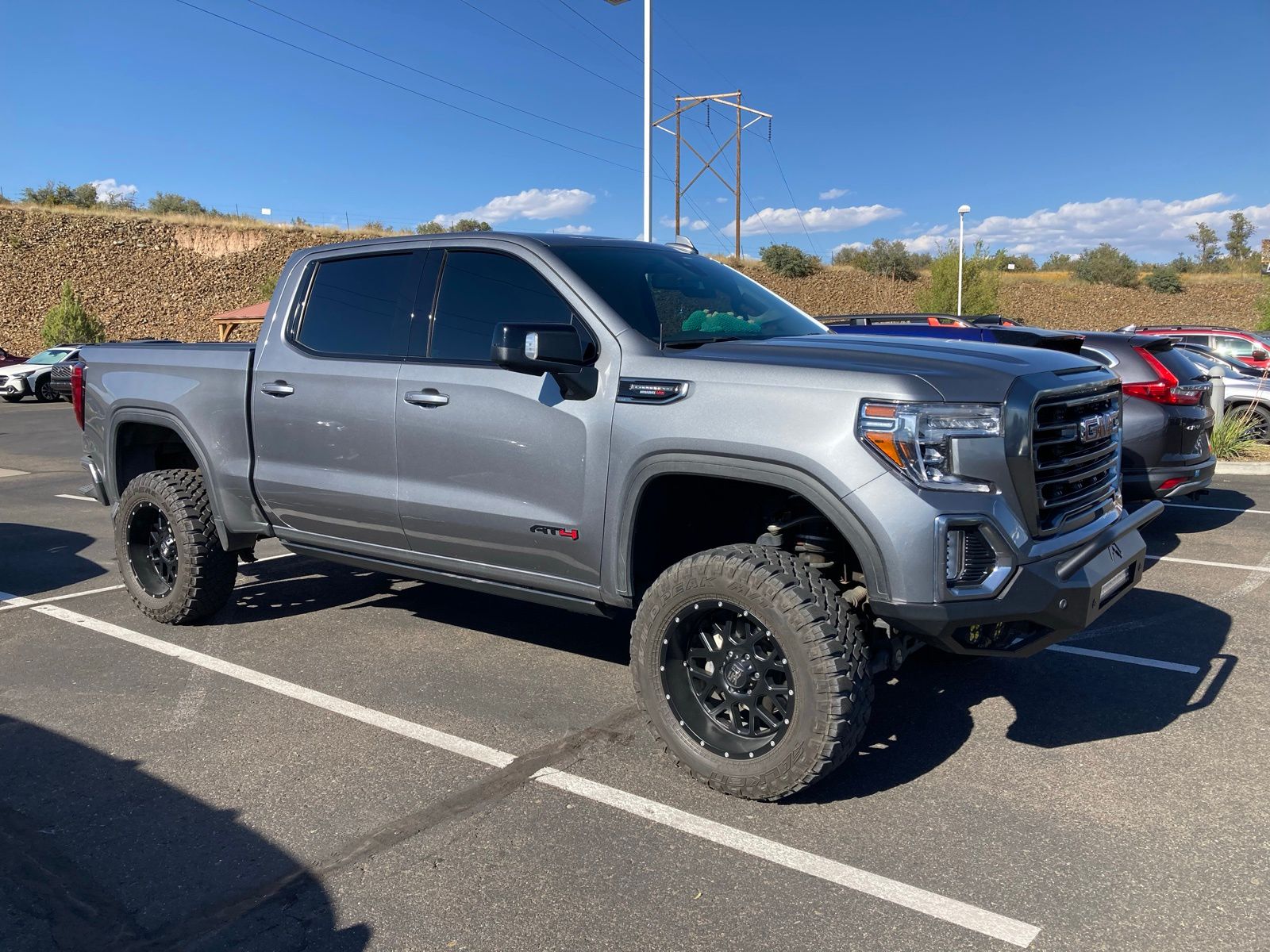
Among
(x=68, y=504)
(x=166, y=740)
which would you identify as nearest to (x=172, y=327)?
(x=68, y=504)

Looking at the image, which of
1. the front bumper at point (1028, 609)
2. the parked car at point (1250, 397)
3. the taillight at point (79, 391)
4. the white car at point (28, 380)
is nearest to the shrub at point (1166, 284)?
the parked car at point (1250, 397)

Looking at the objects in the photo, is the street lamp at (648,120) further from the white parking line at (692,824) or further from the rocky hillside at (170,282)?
the rocky hillside at (170,282)

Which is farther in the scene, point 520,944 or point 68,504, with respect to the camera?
point 68,504

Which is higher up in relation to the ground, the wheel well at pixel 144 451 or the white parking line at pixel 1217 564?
the wheel well at pixel 144 451

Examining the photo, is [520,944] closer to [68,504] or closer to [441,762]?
[441,762]

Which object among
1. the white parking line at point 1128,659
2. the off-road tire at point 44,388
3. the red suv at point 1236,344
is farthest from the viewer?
the off-road tire at point 44,388

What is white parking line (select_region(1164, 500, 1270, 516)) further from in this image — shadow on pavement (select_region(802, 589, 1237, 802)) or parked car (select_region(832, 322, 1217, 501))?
shadow on pavement (select_region(802, 589, 1237, 802))

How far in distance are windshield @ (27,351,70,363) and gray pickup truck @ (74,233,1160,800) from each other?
26.9m

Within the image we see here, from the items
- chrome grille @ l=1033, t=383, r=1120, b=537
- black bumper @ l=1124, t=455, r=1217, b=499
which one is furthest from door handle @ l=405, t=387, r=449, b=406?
black bumper @ l=1124, t=455, r=1217, b=499

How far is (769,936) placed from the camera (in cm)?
283

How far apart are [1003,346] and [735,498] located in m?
1.22

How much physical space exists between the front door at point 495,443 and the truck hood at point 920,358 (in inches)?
22.7

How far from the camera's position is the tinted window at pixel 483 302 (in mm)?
4332

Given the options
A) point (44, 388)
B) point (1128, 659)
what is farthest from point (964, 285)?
point (1128, 659)
